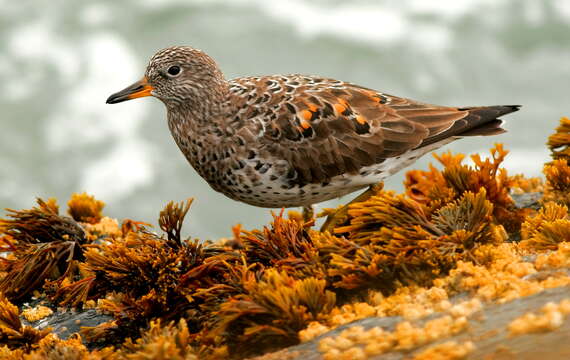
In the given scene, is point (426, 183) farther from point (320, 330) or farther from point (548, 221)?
point (320, 330)

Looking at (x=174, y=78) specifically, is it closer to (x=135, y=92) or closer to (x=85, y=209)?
(x=135, y=92)

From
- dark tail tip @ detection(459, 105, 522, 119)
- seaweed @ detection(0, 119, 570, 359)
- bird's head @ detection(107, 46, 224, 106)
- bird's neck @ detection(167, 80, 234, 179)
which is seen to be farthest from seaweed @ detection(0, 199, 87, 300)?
dark tail tip @ detection(459, 105, 522, 119)

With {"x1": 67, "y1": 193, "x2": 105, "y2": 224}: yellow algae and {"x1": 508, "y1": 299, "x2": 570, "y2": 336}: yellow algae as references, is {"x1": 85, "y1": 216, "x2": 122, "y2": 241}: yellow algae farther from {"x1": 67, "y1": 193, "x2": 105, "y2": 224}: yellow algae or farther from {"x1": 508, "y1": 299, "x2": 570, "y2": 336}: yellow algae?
{"x1": 508, "y1": 299, "x2": 570, "y2": 336}: yellow algae

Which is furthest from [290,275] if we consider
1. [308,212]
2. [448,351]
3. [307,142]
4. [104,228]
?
[104,228]

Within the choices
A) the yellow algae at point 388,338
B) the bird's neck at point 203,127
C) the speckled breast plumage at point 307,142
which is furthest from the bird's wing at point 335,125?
the yellow algae at point 388,338

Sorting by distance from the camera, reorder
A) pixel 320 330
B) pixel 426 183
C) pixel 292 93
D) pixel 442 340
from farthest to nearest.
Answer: pixel 292 93
pixel 426 183
pixel 320 330
pixel 442 340

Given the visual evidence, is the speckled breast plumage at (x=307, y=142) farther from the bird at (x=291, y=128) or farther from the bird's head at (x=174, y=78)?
the bird's head at (x=174, y=78)

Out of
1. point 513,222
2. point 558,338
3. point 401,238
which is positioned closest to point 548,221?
point 513,222
